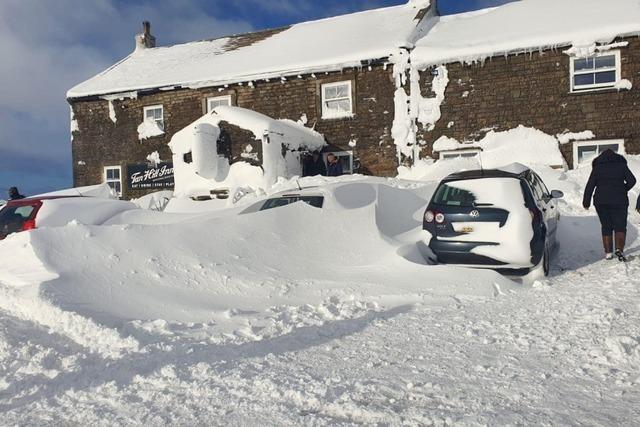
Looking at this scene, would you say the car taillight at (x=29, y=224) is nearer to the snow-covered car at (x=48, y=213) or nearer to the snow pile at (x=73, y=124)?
the snow-covered car at (x=48, y=213)

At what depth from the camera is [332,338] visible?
4449 millimetres

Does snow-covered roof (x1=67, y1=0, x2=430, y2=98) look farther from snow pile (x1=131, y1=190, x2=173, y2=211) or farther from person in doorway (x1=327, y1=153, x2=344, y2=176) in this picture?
snow pile (x1=131, y1=190, x2=173, y2=211)

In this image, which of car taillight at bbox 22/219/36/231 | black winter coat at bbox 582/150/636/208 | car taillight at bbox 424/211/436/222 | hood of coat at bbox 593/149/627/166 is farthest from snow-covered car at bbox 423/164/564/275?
car taillight at bbox 22/219/36/231

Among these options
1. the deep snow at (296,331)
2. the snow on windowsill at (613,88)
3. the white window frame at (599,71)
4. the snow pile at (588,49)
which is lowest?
the deep snow at (296,331)

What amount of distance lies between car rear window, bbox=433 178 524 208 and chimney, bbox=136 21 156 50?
21.1 meters

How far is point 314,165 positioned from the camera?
17.0 m

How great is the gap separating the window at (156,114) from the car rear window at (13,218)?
10775 mm

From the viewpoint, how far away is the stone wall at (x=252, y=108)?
53.7ft

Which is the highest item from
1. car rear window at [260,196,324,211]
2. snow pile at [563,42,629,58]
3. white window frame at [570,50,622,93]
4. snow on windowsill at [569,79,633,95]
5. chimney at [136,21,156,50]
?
chimney at [136,21,156,50]

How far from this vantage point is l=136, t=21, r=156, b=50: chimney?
2403 centimetres

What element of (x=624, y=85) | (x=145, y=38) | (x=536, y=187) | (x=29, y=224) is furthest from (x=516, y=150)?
(x=145, y=38)

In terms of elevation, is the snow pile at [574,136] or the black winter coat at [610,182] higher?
the snow pile at [574,136]

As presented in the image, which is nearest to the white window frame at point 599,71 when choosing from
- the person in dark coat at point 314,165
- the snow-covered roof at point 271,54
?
the snow-covered roof at point 271,54

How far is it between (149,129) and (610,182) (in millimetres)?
16459
